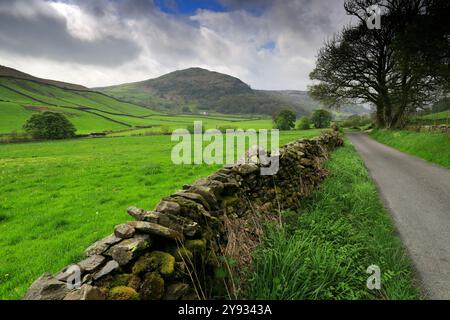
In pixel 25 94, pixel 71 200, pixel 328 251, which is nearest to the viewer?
pixel 328 251

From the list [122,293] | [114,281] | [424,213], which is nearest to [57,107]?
[114,281]

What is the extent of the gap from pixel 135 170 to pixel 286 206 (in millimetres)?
10429

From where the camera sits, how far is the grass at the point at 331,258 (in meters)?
2.84

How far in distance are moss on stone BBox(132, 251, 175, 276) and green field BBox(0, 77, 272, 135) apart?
65051 mm

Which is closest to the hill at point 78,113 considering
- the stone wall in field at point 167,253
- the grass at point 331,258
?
the stone wall in field at point 167,253

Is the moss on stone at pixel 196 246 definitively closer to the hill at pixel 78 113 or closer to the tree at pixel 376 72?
the tree at pixel 376 72

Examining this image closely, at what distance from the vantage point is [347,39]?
29.0m

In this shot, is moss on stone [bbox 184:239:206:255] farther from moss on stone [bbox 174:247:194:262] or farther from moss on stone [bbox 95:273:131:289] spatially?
moss on stone [bbox 95:273:131:289]

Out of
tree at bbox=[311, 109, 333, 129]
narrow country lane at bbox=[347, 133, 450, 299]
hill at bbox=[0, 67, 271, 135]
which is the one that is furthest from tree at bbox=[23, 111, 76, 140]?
tree at bbox=[311, 109, 333, 129]

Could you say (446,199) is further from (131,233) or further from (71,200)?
(71,200)

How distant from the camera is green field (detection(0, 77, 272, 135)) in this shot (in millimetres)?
72750

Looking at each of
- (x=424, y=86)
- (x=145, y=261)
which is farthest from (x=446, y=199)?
(x=424, y=86)

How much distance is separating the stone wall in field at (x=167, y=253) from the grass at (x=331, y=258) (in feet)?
1.77
